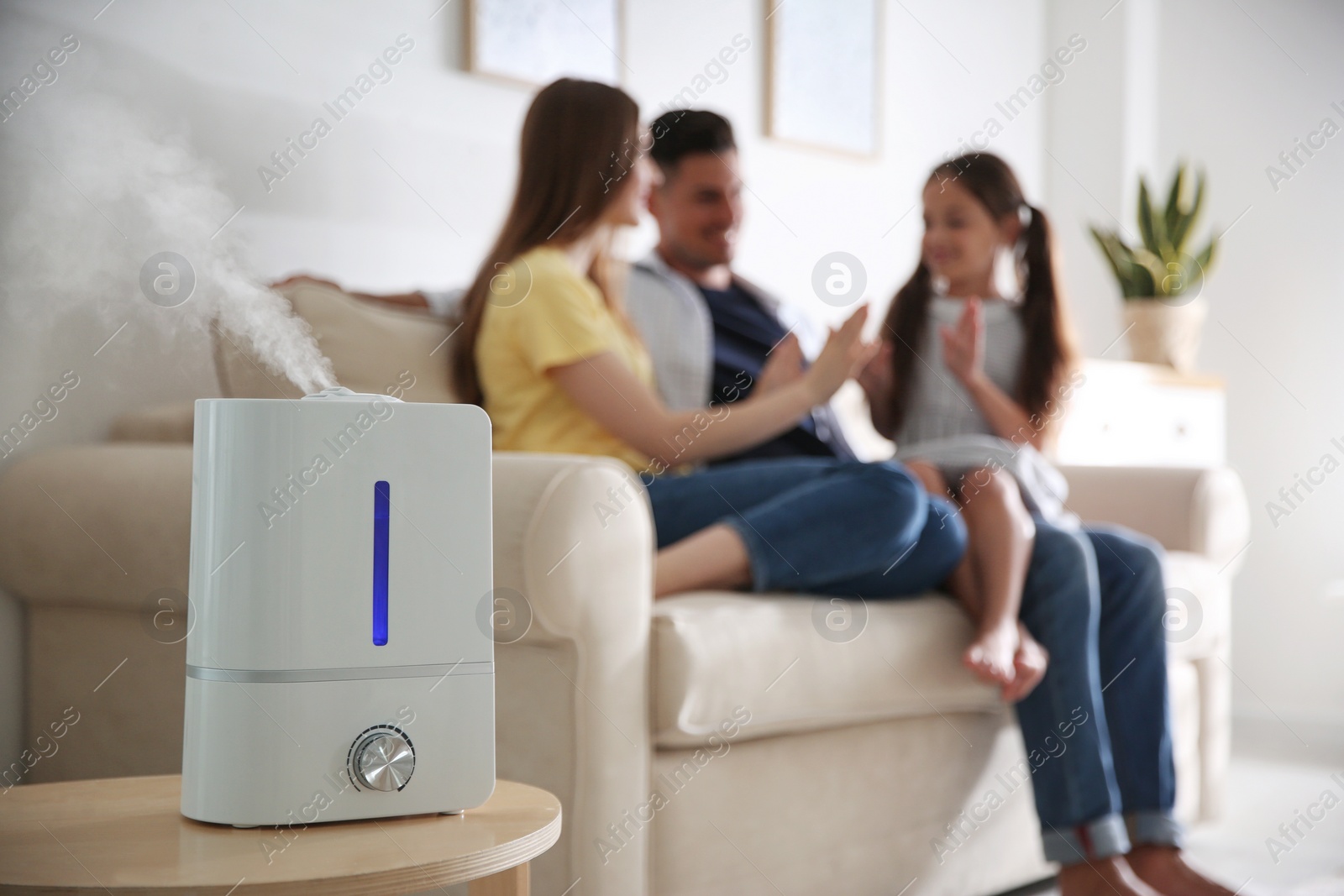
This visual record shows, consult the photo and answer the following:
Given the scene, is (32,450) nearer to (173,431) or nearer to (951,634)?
(173,431)

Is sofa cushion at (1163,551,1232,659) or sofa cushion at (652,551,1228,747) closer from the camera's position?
sofa cushion at (652,551,1228,747)

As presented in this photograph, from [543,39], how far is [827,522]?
1.15 metres

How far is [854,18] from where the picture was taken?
8.90 ft

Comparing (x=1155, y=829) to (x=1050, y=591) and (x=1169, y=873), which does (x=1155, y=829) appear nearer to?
(x=1169, y=873)

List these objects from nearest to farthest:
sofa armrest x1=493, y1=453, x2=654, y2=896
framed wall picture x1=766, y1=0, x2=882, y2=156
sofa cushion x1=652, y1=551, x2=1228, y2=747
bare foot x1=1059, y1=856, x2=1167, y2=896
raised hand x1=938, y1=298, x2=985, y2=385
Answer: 1. sofa armrest x1=493, y1=453, x2=654, y2=896
2. sofa cushion x1=652, y1=551, x2=1228, y2=747
3. bare foot x1=1059, y1=856, x2=1167, y2=896
4. raised hand x1=938, y1=298, x2=985, y2=385
5. framed wall picture x1=766, y1=0, x2=882, y2=156

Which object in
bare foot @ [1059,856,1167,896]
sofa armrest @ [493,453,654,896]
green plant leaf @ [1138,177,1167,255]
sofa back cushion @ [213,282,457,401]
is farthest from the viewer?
green plant leaf @ [1138,177,1167,255]

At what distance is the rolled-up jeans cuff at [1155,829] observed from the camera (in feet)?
4.49

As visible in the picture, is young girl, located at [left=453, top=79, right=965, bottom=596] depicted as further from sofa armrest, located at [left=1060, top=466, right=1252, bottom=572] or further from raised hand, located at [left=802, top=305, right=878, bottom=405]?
sofa armrest, located at [left=1060, top=466, right=1252, bottom=572]

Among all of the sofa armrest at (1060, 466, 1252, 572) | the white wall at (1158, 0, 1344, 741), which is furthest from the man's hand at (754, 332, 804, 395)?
the white wall at (1158, 0, 1344, 741)

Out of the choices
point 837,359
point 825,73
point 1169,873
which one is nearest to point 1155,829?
point 1169,873

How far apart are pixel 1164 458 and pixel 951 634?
1594mm

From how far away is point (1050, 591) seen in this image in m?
1.44

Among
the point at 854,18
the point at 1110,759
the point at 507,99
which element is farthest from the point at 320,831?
the point at 854,18

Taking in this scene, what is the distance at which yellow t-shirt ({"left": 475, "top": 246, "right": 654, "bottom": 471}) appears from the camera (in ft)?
4.66
